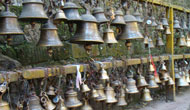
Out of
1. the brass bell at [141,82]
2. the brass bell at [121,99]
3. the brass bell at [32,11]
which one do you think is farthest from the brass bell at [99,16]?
the brass bell at [141,82]

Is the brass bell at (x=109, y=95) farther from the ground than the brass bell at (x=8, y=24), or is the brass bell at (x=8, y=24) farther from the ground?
the brass bell at (x=8, y=24)

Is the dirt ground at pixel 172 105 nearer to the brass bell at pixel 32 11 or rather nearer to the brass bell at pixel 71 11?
the brass bell at pixel 71 11

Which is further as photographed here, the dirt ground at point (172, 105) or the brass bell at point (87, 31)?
the dirt ground at point (172, 105)

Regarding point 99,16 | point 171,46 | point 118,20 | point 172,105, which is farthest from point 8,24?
point 172,105

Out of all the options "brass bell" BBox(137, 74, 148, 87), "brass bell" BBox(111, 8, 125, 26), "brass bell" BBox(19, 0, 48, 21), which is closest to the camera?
"brass bell" BBox(19, 0, 48, 21)

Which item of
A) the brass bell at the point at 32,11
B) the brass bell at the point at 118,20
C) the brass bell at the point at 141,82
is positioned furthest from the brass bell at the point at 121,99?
the brass bell at the point at 32,11

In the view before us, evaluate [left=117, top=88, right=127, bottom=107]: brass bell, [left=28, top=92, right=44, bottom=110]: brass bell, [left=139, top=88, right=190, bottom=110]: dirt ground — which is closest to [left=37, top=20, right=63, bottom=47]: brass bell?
[left=28, top=92, right=44, bottom=110]: brass bell

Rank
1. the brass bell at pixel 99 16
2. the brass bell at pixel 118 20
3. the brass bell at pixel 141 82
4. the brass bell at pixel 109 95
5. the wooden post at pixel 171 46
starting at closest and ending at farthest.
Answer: the brass bell at pixel 99 16 < the brass bell at pixel 118 20 < the brass bell at pixel 109 95 < the brass bell at pixel 141 82 < the wooden post at pixel 171 46

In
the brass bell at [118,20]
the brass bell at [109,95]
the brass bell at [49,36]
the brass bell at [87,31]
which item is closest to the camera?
the brass bell at [49,36]

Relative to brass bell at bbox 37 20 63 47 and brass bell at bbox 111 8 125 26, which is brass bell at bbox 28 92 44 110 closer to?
brass bell at bbox 37 20 63 47

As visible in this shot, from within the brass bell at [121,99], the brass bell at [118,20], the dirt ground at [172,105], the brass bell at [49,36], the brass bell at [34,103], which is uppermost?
the brass bell at [118,20]

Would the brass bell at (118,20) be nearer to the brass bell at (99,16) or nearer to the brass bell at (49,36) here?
the brass bell at (99,16)

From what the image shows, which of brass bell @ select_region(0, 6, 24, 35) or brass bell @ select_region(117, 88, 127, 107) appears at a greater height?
brass bell @ select_region(0, 6, 24, 35)

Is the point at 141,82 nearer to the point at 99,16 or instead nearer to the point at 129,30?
the point at 129,30
